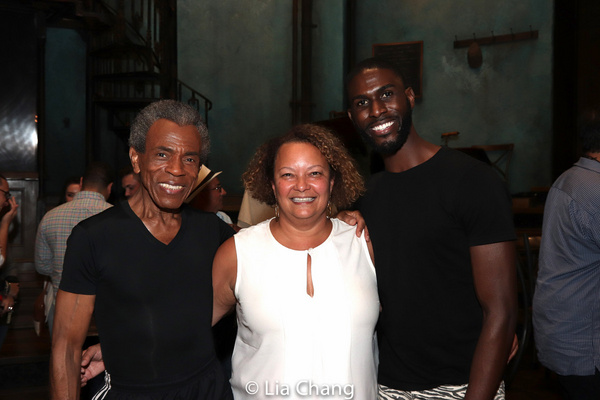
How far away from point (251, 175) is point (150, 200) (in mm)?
412

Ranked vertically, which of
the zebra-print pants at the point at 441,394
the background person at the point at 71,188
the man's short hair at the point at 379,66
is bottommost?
the zebra-print pants at the point at 441,394

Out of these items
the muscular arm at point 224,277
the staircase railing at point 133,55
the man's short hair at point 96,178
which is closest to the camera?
the muscular arm at point 224,277

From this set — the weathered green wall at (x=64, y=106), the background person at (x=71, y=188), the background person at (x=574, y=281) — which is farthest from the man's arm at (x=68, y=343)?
the weathered green wall at (x=64, y=106)

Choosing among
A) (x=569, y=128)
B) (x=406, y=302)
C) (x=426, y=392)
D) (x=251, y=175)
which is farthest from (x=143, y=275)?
(x=569, y=128)

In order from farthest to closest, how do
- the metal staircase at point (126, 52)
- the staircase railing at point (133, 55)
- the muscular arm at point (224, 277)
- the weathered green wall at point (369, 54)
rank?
the weathered green wall at point (369, 54) < the staircase railing at point (133, 55) < the metal staircase at point (126, 52) < the muscular arm at point (224, 277)

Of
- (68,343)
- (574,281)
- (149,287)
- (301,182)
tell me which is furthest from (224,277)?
(574,281)

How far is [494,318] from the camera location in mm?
1583

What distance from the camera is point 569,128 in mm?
7480

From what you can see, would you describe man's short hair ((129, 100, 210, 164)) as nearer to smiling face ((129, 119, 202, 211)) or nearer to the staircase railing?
smiling face ((129, 119, 202, 211))

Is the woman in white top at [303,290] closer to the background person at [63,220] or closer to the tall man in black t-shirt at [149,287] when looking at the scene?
the tall man in black t-shirt at [149,287]

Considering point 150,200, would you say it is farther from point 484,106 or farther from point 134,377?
point 484,106

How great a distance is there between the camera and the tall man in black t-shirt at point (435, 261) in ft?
5.19

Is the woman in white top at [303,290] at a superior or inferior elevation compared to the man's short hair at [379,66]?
inferior

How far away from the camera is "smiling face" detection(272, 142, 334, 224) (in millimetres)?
1754
